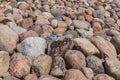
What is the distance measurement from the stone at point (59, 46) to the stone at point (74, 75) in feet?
1.31

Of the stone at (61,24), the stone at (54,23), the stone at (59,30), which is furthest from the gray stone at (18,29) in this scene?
the stone at (61,24)

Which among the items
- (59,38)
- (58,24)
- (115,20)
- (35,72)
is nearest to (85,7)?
(115,20)

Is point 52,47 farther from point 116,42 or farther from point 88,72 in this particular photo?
point 116,42

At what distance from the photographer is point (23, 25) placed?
18.6 ft

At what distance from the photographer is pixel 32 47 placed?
15.6 feet

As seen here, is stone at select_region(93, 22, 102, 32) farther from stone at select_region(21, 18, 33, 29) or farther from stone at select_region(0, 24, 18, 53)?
stone at select_region(0, 24, 18, 53)

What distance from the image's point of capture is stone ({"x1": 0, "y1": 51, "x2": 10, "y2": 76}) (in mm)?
4391

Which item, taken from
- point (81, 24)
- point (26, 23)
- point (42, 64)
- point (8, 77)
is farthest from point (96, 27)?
point (8, 77)

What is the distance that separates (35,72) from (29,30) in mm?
1050

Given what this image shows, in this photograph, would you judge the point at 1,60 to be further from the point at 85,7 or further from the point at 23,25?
the point at 85,7

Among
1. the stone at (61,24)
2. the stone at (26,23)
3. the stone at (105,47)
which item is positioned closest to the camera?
the stone at (105,47)

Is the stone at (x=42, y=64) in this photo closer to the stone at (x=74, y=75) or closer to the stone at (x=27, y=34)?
the stone at (x=74, y=75)

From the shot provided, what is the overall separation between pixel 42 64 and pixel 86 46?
0.79 metres

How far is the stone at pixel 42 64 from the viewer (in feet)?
14.5
